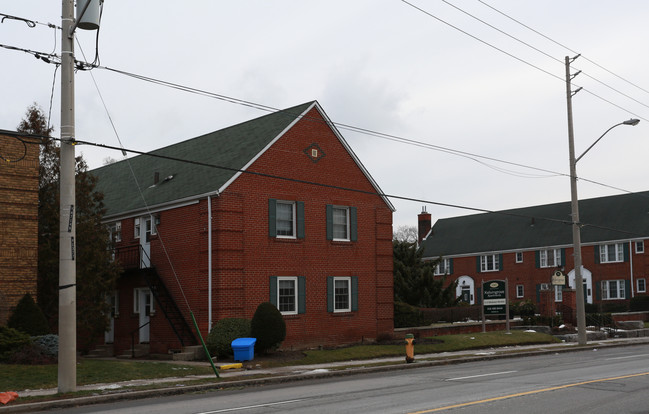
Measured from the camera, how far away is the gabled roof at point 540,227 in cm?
5866

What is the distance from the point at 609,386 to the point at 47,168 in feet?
68.6

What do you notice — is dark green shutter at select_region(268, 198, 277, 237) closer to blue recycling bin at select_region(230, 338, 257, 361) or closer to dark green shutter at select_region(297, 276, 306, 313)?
dark green shutter at select_region(297, 276, 306, 313)

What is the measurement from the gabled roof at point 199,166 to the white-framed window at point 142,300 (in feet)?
11.4

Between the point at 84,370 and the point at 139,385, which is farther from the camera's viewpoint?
the point at 84,370

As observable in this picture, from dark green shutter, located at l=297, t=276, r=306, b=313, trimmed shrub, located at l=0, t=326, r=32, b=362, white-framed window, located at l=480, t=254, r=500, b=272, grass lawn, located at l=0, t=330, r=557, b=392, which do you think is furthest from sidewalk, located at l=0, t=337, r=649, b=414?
white-framed window, located at l=480, t=254, r=500, b=272

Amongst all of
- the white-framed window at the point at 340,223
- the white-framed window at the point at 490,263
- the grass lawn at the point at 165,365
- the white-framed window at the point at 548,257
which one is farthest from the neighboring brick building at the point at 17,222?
the white-framed window at the point at 490,263

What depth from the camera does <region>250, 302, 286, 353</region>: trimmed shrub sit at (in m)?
24.7

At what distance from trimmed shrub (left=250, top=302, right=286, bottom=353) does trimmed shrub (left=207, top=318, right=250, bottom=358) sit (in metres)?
0.58

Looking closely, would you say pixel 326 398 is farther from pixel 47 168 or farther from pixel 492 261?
pixel 492 261

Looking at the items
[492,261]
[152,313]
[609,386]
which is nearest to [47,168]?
[152,313]

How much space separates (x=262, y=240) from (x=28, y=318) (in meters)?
9.00

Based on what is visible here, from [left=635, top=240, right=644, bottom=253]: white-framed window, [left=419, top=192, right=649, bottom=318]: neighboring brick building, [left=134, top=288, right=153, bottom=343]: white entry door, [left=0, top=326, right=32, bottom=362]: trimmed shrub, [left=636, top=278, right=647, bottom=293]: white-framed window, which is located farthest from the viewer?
[left=419, top=192, right=649, bottom=318]: neighboring brick building

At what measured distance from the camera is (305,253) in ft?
95.7

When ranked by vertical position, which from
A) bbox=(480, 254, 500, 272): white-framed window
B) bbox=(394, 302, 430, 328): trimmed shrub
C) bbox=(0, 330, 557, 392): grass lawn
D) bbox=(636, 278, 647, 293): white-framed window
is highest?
bbox=(480, 254, 500, 272): white-framed window
